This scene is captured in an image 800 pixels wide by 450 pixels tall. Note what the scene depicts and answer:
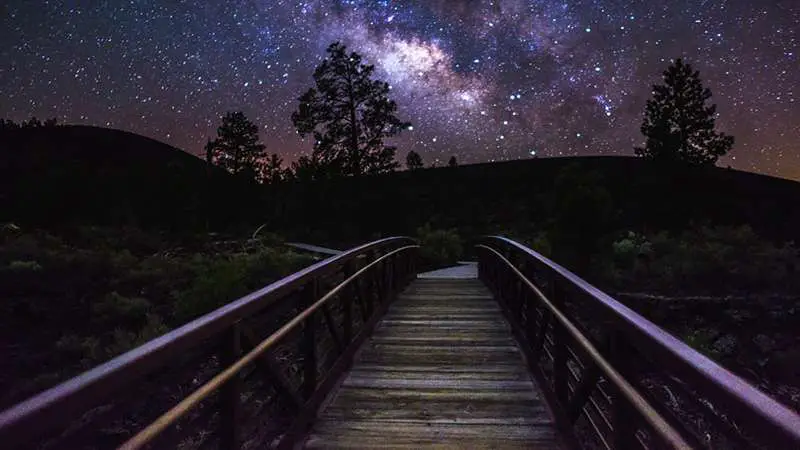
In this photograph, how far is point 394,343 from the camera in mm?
6574

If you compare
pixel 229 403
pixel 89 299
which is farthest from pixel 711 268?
pixel 89 299

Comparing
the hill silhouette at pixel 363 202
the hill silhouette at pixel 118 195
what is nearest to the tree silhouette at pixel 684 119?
the hill silhouette at pixel 363 202

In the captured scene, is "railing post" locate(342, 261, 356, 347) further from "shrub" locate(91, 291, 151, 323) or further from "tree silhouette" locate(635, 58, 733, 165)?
"tree silhouette" locate(635, 58, 733, 165)

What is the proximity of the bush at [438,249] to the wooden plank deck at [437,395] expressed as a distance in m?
13.7

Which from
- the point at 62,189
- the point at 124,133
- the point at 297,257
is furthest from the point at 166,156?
the point at 297,257

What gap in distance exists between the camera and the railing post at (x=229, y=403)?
2.67m

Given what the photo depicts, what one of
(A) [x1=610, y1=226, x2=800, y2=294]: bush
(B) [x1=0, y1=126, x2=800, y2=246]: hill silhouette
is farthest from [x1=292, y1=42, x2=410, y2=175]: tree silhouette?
(A) [x1=610, y1=226, x2=800, y2=294]: bush

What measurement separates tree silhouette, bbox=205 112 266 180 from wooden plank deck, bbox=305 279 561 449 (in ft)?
167

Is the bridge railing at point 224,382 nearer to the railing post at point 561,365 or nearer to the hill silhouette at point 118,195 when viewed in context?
the railing post at point 561,365

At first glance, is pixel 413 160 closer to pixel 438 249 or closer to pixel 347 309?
pixel 438 249

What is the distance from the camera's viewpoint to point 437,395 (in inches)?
182

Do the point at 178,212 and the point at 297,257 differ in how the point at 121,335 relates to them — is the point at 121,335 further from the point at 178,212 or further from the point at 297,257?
the point at 178,212

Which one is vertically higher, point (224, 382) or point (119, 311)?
point (224, 382)

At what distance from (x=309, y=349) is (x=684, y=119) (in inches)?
1685
